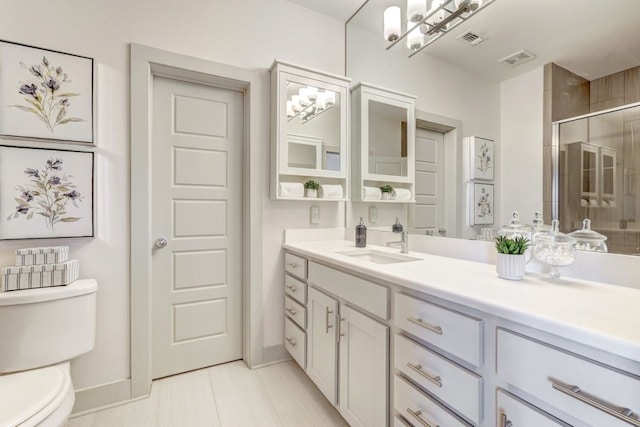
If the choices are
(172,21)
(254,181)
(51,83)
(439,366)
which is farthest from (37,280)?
(439,366)

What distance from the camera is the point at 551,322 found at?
2.23ft

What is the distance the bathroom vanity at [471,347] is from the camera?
2.08 ft

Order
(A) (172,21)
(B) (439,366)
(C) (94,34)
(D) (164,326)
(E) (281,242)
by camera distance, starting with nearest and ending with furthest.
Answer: (B) (439,366) < (C) (94,34) < (A) (172,21) < (D) (164,326) < (E) (281,242)

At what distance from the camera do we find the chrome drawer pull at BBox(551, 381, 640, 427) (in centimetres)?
58

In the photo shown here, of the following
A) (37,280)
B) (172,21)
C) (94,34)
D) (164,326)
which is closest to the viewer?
(37,280)

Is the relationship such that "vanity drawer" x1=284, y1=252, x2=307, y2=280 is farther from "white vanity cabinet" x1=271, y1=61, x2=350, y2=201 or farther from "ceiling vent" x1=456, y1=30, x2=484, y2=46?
"ceiling vent" x1=456, y1=30, x2=484, y2=46

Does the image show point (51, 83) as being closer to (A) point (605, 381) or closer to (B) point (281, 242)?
(B) point (281, 242)

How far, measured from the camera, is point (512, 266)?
1068 millimetres

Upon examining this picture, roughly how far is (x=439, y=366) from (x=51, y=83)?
2.19 metres

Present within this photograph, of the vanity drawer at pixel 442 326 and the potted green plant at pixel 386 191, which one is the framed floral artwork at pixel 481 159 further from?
the vanity drawer at pixel 442 326

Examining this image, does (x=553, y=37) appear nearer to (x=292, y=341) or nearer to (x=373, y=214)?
(x=373, y=214)

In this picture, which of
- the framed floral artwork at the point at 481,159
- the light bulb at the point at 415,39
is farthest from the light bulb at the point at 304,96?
the framed floral artwork at the point at 481,159

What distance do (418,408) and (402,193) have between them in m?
1.28

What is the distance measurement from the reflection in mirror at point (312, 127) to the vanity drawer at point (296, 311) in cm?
95
